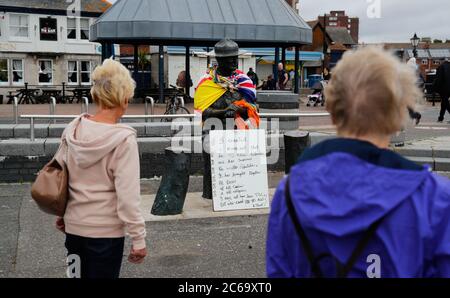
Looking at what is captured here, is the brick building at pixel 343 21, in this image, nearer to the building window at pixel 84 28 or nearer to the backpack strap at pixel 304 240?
the building window at pixel 84 28

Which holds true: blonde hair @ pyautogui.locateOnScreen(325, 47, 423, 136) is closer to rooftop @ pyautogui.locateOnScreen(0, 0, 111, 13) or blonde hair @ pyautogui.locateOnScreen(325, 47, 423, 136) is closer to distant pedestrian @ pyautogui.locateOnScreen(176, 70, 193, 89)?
distant pedestrian @ pyautogui.locateOnScreen(176, 70, 193, 89)

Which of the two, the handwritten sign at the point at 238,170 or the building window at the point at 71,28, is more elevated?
the building window at the point at 71,28

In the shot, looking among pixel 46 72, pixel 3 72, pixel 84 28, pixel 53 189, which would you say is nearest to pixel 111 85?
pixel 53 189

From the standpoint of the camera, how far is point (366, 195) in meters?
1.68

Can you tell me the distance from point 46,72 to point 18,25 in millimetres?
3693

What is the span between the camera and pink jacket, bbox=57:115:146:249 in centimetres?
307

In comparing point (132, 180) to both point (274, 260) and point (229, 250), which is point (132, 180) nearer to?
point (274, 260)

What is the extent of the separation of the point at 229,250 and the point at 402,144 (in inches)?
265

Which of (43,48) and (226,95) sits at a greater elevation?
(43,48)

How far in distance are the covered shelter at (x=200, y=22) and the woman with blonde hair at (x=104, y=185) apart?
17984mm

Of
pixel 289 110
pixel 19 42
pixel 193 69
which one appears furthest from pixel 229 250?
pixel 19 42

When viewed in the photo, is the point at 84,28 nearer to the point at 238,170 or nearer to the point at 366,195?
the point at 238,170

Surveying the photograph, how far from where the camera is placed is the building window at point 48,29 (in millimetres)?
39750

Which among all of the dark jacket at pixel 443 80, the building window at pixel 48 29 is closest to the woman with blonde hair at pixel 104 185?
the dark jacket at pixel 443 80
